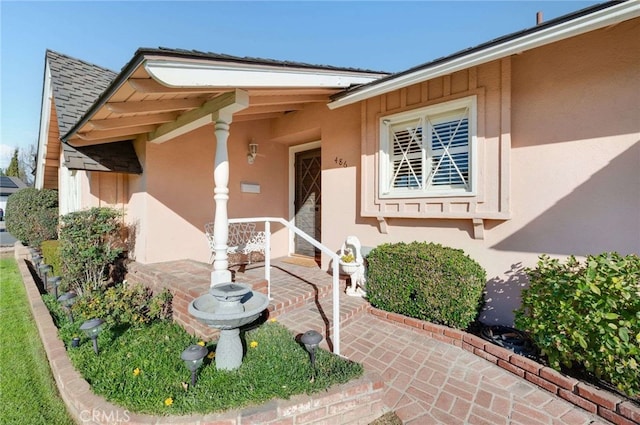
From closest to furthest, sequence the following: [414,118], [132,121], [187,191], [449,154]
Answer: [132,121] < [449,154] < [414,118] < [187,191]

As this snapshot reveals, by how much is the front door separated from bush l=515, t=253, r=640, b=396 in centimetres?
496

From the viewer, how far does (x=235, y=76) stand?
10.4 ft

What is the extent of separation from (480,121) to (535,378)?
3.36 m

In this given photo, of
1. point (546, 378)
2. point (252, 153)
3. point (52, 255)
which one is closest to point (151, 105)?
point (252, 153)

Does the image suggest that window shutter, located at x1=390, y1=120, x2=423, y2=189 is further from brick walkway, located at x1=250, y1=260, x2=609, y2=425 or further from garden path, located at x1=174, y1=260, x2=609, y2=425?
brick walkway, located at x1=250, y1=260, x2=609, y2=425

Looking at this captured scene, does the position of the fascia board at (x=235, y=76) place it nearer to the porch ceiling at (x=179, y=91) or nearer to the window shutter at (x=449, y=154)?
the porch ceiling at (x=179, y=91)

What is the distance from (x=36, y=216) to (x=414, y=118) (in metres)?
12.7

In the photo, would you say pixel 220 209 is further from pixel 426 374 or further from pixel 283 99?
pixel 426 374

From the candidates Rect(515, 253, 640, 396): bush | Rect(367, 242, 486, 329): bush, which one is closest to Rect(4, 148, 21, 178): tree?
Rect(367, 242, 486, 329): bush

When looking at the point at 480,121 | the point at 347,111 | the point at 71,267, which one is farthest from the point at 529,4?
the point at 71,267

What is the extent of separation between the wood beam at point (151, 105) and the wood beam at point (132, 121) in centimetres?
75

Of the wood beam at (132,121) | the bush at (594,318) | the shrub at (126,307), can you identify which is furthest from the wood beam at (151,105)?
the bush at (594,318)

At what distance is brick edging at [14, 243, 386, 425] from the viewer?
213 cm

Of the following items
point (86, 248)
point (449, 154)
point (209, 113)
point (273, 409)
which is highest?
point (209, 113)
